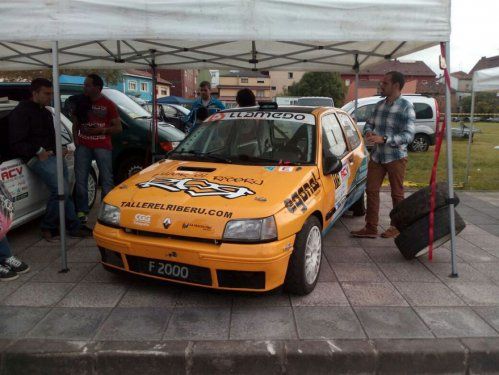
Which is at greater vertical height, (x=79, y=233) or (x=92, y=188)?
(x=92, y=188)

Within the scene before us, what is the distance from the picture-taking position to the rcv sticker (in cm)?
350

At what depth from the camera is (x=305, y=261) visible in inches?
141

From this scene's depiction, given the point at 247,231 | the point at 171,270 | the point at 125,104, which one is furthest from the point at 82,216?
the point at 125,104

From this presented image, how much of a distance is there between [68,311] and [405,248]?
3271mm

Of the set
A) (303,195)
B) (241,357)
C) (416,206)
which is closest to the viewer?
(241,357)

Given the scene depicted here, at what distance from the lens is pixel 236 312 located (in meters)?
3.46

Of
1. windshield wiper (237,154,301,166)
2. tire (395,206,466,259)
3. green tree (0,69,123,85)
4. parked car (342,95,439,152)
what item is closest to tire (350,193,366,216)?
tire (395,206,466,259)

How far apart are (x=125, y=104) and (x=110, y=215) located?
524cm

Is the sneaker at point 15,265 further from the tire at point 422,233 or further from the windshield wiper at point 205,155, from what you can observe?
the tire at point 422,233

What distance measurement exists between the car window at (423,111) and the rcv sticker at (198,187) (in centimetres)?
1401

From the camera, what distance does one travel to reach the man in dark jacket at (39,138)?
4738 millimetres

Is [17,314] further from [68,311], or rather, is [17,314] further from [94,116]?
[94,116]

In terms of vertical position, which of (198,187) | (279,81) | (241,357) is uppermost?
(279,81)

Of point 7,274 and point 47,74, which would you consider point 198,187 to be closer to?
point 7,274
